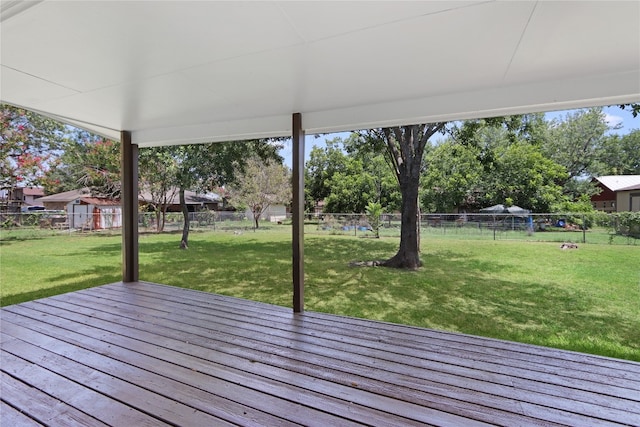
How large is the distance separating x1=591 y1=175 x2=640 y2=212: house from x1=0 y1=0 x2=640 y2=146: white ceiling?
15.2ft

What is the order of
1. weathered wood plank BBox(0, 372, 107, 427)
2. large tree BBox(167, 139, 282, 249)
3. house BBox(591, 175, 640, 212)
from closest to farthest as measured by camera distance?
weathered wood plank BBox(0, 372, 107, 427) → house BBox(591, 175, 640, 212) → large tree BBox(167, 139, 282, 249)

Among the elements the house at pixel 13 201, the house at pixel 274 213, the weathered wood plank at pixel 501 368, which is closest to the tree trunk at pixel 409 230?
the weathered wood plank at pixel 501 368

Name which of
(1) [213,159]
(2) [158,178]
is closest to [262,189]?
(1) [213,159]

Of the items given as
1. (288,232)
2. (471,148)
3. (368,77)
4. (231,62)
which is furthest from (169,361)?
(288,232)

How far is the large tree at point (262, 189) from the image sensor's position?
9031mm

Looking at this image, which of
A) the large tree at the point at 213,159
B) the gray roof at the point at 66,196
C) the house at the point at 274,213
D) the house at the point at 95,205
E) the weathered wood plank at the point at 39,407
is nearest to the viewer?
the weathered wood plank at the point at 39,407

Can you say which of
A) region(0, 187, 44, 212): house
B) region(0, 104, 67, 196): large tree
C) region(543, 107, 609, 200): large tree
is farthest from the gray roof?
region(543, 107, 609, 200): large tree

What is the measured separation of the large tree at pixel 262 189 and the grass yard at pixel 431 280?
7.92 feet

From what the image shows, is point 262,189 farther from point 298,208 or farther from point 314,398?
point 314,398

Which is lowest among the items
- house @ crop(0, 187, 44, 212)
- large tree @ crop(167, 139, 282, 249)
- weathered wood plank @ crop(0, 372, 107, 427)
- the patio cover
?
weathered wood plank @ crop(0, 372, 107, 427)

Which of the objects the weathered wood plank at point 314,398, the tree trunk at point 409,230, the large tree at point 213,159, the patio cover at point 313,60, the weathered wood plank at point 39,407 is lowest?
the weathered wood plank at point 314,398

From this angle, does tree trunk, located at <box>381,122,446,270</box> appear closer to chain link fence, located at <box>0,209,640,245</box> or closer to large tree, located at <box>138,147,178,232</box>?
chain link fence, located at <box>0,209,640,245</box>

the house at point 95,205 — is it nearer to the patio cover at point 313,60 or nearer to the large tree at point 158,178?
the large tree at point 158,178

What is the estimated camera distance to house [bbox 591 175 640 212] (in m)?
5.03
